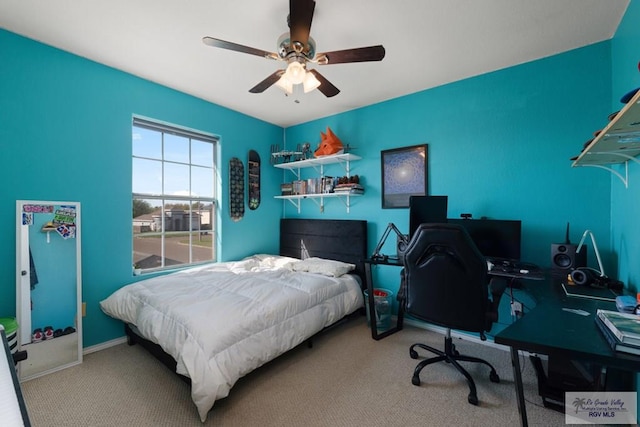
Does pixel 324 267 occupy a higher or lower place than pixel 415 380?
higher

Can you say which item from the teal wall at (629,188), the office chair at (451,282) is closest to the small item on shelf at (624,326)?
the office chair at (451,282)

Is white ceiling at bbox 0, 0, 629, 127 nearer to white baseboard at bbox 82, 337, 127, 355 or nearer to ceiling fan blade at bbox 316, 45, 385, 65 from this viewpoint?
ceiling fan blade at bbox 316, 45, 385, 65

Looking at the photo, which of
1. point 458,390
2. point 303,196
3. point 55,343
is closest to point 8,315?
point 55,343

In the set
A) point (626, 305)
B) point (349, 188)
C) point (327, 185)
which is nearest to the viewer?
point (626, 305)

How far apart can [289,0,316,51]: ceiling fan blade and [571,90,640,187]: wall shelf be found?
1478mm

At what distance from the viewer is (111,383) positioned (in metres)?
2.01

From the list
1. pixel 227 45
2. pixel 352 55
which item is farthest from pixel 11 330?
pixel 352 55

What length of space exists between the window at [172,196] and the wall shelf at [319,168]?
3.43 ft

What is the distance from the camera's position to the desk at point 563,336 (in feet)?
2.96

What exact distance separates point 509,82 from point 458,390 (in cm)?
268

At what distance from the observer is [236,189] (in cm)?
367

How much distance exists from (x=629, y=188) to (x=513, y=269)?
84 centimetres

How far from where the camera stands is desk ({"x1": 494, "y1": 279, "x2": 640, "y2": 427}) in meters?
0.90

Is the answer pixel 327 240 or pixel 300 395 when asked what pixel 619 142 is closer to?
pixel 300 395
